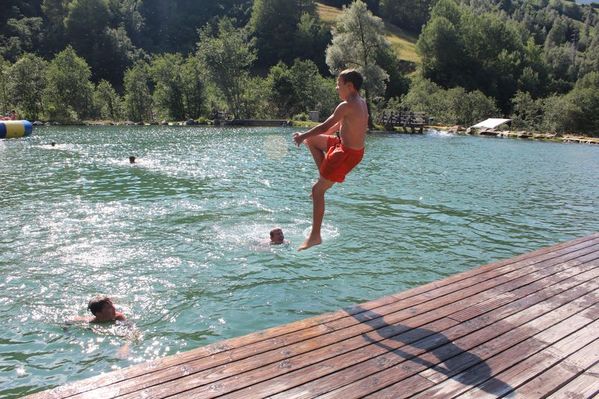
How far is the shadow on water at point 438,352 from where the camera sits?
521cm

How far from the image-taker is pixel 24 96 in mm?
77625

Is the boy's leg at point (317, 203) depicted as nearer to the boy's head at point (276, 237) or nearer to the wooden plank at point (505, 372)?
the wooden plank at point (505, 372)

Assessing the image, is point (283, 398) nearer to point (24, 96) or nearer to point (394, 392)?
point (394, 392)

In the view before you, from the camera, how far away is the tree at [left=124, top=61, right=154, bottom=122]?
281ft

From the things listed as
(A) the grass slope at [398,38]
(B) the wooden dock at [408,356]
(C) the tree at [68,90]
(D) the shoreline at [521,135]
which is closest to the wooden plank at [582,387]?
(B) the wooden dock at [408,356]

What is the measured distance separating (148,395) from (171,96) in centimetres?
8695

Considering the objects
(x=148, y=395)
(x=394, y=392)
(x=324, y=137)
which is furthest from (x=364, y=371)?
(x=324, y=137)

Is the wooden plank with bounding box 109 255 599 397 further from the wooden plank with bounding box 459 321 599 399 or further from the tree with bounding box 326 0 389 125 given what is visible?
the tree with bounding box 326 0 389 125

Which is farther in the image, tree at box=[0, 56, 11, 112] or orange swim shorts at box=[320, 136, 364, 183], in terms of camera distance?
tree at box=[0, 56, 11, 112]

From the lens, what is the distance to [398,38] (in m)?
150

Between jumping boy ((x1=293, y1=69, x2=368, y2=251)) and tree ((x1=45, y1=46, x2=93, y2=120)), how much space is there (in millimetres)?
82104

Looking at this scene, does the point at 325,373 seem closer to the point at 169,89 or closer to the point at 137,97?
the point at 169,89

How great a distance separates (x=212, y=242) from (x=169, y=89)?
77.8m

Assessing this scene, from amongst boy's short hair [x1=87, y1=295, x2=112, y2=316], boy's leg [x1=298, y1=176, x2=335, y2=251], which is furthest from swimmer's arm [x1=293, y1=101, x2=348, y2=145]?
boy's short hair [x1=87, y1=295, x2=112, y2=316]
